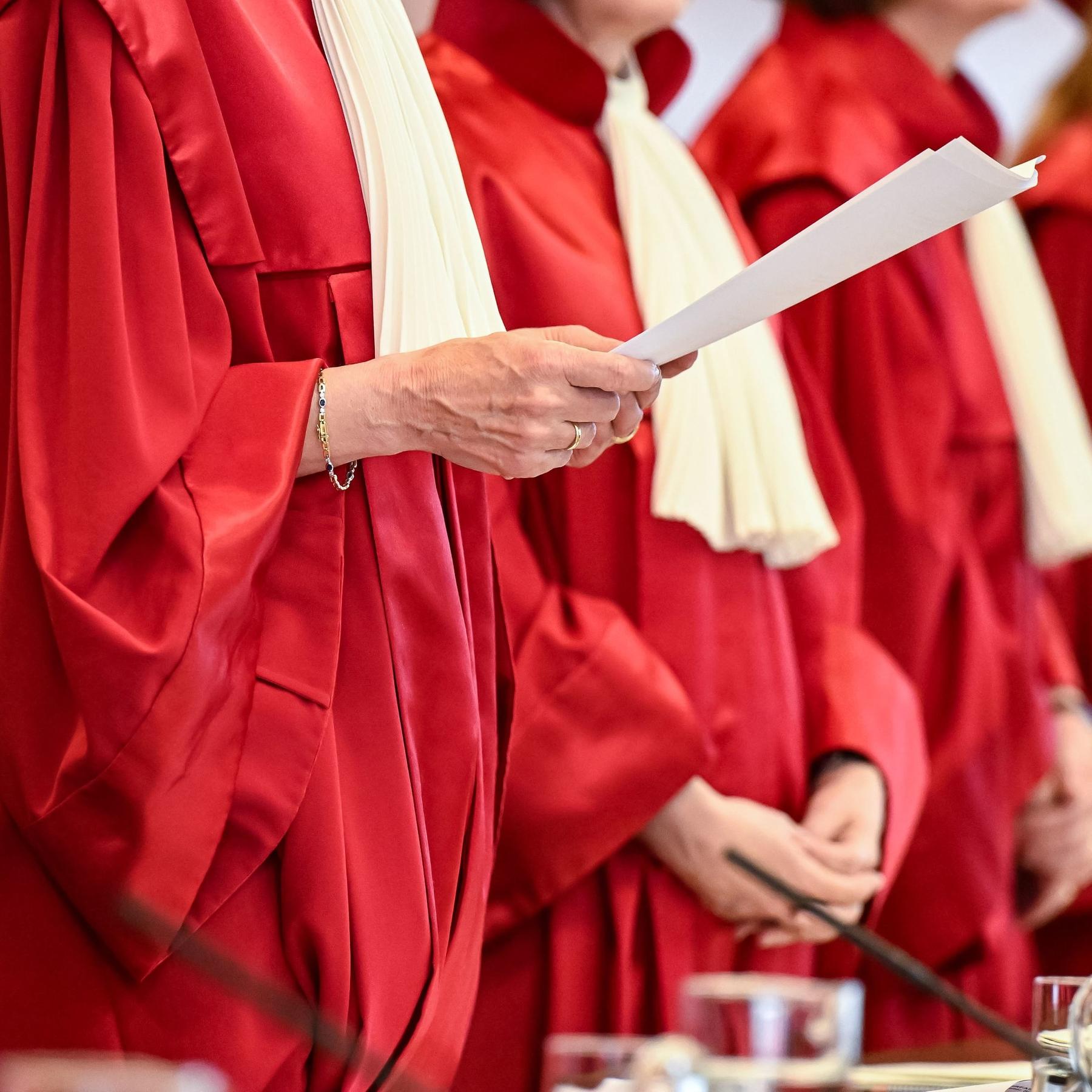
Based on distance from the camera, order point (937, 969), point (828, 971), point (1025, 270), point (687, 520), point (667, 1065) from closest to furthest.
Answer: point (667, 1065) < point (687, 520) < point (828, 971) < point (937, 969) < point (1025, 270)

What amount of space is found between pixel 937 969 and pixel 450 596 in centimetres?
105

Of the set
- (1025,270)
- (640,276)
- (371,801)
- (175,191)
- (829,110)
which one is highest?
(829,110)

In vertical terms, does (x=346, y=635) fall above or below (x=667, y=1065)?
above

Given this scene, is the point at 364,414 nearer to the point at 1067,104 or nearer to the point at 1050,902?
the point at 1050,902

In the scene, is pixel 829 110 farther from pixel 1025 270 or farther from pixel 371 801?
pixel 371 801

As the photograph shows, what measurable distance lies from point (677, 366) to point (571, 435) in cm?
11

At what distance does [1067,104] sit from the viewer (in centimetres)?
244

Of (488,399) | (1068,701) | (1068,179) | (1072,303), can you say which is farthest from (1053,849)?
(488,399)

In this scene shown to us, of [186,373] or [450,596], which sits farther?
[450,596]

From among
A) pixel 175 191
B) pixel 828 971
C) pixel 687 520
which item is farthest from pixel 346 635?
pixel 828 971

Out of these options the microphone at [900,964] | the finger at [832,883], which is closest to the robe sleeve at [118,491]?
the microphone at [900,964]

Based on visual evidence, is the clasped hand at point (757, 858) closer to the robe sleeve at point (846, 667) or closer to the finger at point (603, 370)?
the robe sleeve at point (846, 667)

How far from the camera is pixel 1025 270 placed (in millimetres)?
2152

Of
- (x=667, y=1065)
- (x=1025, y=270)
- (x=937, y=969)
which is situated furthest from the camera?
(x=1025, y=270)
